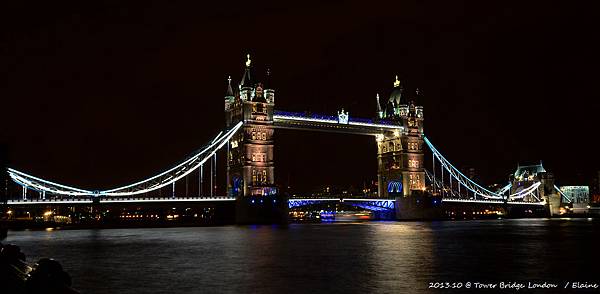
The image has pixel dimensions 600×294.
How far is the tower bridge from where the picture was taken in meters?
62.2

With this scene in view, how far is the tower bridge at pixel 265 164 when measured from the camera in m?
62.2

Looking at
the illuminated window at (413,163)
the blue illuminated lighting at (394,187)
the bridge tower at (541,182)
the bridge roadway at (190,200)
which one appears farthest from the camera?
the bridge tower at (541,182)

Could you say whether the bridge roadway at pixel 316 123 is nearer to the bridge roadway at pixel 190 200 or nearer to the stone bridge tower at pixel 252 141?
the stone bridge tower at pixel 252 141

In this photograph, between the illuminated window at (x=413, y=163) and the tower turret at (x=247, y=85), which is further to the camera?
the illuminated window at (x=413, y=163)

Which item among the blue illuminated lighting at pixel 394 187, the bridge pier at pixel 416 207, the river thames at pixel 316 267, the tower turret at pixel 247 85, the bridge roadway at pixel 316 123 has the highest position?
the tower turret at pixel 247 85

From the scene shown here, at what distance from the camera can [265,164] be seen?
69938mm

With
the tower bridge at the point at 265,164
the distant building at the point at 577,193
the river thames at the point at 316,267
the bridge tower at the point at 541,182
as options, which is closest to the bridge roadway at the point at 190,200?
the tower bridge at the point at 265,164

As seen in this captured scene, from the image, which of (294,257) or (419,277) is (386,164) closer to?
(294,257)

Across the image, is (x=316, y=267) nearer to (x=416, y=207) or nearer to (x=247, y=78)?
(x=247, y=78)

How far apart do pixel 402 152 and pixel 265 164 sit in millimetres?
23586

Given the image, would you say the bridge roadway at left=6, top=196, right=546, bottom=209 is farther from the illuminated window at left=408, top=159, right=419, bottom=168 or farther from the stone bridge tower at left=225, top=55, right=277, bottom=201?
the illuminated window at left=408, top=159, right=419, bottom=168

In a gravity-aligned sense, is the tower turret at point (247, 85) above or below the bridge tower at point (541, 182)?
above

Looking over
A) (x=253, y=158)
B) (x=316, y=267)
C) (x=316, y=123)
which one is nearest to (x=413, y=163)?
(x=316, y=123)

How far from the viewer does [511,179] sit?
124m
